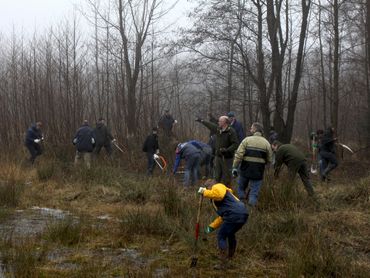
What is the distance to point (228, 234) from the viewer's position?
19.5ft

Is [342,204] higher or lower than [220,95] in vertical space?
lower

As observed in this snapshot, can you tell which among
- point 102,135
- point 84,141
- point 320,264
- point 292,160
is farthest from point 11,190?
point 102,135

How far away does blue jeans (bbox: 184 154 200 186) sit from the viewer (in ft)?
38.7

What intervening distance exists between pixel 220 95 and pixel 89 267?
51.0ft

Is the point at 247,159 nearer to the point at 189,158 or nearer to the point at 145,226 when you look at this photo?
the point at 145,226

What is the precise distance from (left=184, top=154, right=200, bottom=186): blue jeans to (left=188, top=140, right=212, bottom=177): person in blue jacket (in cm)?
38

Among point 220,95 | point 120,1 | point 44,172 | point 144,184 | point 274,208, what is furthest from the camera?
point 120,1

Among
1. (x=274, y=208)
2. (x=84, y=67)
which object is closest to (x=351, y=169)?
(x=274, y=208)

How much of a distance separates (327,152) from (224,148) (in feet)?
14.9

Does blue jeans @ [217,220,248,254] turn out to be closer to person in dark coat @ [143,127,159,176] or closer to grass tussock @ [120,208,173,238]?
grass tussock @ [120,208,173,238]

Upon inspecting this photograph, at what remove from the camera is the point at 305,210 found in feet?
27.0

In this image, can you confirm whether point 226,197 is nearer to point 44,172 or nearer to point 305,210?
point 305,210

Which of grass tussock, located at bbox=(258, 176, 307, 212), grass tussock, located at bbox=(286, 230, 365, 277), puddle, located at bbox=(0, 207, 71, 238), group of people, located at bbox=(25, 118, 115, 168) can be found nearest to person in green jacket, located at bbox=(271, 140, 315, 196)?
grass tussock, located at bbox=(258, 176, 307, 212)

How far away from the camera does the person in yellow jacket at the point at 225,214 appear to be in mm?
5812
